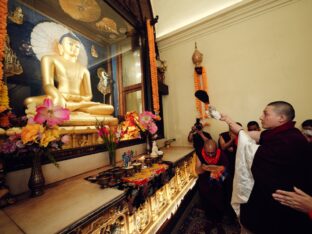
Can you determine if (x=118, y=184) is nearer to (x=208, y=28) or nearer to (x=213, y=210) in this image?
(x=213, y=210)

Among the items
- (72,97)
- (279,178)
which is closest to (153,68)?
(72,97)

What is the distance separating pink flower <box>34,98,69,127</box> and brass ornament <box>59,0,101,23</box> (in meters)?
1.97

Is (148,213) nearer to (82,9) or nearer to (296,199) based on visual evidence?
(296,199)

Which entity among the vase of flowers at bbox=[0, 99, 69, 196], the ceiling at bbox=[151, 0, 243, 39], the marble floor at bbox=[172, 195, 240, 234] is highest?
the ceiling at bbox=[151, 0, 243, 39]

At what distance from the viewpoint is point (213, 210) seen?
246 centimetres

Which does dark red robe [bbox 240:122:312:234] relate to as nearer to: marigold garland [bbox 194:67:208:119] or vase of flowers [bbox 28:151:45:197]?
vase of flowers [bbox 28:151:45:197]

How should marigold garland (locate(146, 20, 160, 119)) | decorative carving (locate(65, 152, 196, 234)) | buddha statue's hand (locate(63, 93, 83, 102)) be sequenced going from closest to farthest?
decorative carving (locate(65, 152, 196, 234)) → buddha statue's hand (locate(63, 93, 83, 102)) → marigold garland (locate(146, 20, 160, 119))

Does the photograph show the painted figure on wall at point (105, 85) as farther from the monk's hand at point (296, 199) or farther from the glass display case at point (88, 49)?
the monk's hand at point (296, 199)

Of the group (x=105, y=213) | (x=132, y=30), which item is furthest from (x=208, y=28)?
(x=105, y=213)

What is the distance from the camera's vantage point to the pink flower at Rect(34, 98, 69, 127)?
1222 millimetres

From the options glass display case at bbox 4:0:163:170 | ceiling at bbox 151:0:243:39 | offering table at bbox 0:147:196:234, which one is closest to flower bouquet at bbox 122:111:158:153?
glass display case at bbox 4:0:163:170

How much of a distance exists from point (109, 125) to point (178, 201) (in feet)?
5.35

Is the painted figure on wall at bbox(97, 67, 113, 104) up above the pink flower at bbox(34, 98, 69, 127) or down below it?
above

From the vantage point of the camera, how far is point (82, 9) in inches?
99.7
